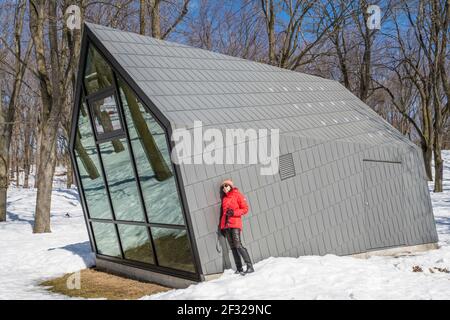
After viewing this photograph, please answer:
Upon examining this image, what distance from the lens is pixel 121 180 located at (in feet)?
27.9

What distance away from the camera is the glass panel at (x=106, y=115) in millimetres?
8172

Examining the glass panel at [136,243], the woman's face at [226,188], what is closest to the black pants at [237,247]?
the woman's face at [226,188]

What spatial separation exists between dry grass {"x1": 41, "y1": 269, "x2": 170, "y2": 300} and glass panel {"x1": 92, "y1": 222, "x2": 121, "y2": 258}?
542 millimetres

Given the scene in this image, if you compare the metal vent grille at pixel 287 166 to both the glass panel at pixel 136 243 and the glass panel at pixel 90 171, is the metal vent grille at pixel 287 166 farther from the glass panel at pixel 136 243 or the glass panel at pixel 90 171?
the glass panel at pixel 90 171

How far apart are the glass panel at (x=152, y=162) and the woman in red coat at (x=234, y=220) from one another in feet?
2.56

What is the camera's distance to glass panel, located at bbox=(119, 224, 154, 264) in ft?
27.1

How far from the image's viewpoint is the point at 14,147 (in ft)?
122

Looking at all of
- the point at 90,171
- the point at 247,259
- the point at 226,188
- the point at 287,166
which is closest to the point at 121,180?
the point at 90,171

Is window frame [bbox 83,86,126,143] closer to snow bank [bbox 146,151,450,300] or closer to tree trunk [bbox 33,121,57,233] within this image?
snow bank [bbox 146,151,450,300]

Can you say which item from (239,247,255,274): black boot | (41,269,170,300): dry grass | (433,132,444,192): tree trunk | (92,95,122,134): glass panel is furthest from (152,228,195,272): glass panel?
(433,132,444,192): tree trunk

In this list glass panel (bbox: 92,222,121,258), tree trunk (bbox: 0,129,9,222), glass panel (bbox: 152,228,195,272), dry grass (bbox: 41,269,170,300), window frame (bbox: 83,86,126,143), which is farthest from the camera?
tree trunk (bbox: 0,129,9,222)

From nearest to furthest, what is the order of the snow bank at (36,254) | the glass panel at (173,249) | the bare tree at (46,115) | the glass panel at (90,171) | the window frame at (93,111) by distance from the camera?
1. the glass panel at (173,249)
2. the window frame at (93,111)
3. the snow bank at (36,254)
4. the glass panel at (90,171)
5. the bare tree at (46,115)

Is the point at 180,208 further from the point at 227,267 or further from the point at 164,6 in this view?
the point at 164,6
